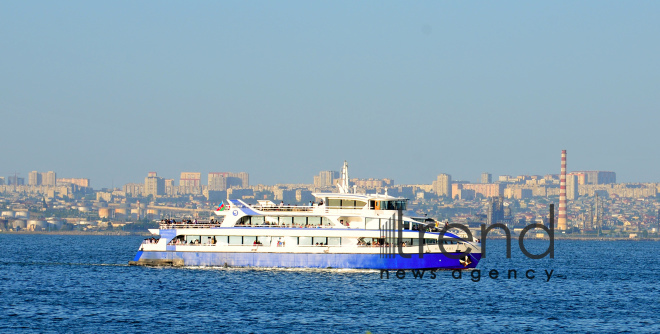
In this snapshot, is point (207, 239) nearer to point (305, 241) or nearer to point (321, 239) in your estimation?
point (305, 241)

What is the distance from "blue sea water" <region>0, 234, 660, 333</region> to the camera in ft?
142

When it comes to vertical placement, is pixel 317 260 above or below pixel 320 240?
below

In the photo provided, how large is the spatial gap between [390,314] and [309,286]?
10960 mm

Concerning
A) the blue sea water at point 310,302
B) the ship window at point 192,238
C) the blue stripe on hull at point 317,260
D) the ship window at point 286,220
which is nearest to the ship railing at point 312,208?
the ship window at point 286,220

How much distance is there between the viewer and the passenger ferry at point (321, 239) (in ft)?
205

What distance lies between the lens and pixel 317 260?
208ft

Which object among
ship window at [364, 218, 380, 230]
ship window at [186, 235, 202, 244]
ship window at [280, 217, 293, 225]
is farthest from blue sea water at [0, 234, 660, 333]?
ship window at [280, 217, 293, 225]

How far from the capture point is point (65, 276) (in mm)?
65125

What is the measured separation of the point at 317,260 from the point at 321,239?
149 cm

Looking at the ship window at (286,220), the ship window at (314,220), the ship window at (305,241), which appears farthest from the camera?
the ship window at (286,220)

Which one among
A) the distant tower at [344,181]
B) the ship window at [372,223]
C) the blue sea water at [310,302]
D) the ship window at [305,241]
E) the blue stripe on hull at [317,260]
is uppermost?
the distant tower at [344,181]

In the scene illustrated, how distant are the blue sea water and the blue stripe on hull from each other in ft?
2.06

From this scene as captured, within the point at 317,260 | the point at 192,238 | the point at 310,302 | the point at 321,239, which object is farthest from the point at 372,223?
the point at 310,302

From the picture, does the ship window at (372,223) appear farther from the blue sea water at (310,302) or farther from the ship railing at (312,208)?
the blue sea water at (310,302)
